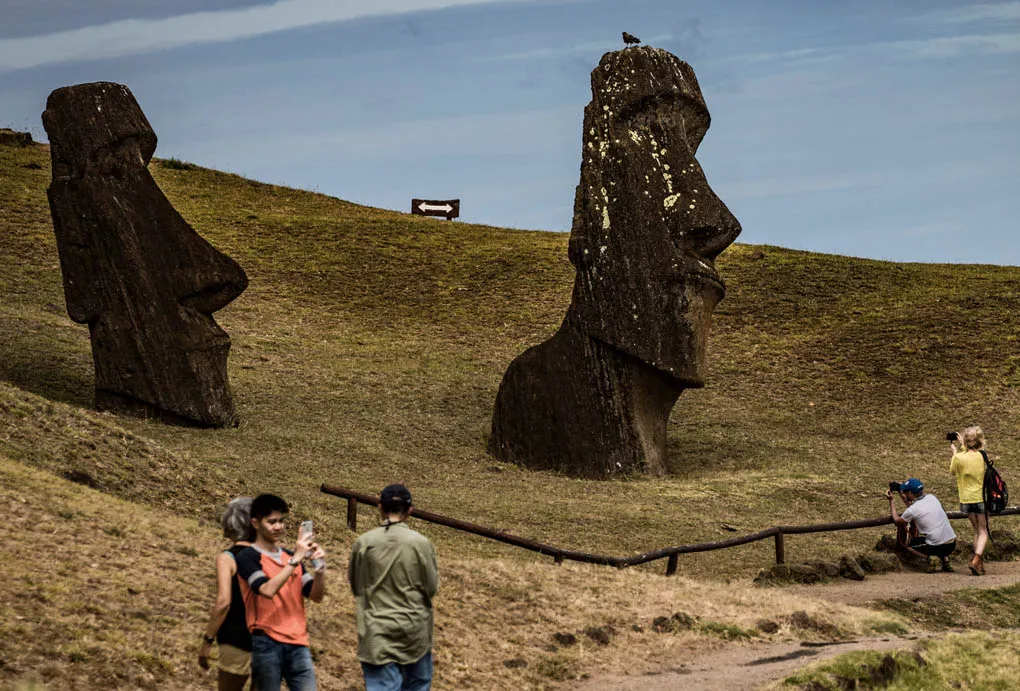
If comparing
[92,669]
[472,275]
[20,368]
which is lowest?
[92,669]

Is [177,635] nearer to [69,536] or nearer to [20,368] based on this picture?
[69,536]

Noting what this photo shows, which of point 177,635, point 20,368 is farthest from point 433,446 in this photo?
point 177,635

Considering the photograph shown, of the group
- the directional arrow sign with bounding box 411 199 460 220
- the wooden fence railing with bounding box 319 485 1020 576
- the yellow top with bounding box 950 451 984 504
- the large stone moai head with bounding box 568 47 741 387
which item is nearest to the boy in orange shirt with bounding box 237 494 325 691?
the wooden fence railing with bounding box 319 485 1020 576

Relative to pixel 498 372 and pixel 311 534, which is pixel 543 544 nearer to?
pixel 311 534

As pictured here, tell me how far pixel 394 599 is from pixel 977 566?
38.1 ft

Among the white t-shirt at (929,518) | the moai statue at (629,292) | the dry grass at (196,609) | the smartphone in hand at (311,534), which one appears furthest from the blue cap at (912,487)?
the smartphone in hand at (311,534)

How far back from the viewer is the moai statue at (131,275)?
25172mm

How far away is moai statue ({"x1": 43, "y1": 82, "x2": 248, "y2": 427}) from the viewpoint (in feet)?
82.6

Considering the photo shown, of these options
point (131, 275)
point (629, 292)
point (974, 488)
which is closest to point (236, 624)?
point (974, 488)

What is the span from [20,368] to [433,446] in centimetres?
877

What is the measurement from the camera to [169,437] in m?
23.3

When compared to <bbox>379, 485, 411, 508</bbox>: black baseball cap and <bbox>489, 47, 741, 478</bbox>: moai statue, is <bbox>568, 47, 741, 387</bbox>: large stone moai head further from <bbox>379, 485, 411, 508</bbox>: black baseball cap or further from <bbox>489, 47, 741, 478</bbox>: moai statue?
<bbox>379, 485, 411, 508</bbox>: black baseball cap

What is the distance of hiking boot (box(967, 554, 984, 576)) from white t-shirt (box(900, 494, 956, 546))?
1.49 feet

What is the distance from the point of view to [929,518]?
17.9 metres
